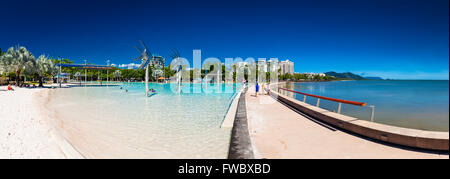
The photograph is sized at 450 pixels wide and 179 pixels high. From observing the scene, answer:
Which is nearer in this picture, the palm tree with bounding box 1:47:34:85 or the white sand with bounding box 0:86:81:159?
the white sand with bounding box 0:86:81:159

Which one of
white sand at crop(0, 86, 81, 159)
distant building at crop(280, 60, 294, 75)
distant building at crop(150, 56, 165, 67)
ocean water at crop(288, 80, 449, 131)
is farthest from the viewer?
distant building at crop(280, 60, 294, 75)

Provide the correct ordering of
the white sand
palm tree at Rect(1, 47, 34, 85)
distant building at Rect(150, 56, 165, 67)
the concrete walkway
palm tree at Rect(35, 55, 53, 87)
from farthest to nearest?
palm tree at Rect(35, 55, 53, 87)
palm tree at Rect(1, 47, 34, 85)
distant building at Rect(150, 56, 165, 67)
the white sand
the concrete walkway

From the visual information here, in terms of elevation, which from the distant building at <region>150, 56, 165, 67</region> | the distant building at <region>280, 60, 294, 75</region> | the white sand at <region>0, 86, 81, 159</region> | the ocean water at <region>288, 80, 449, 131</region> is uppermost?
the distant building at <region>280, 60, 294, 75</region>

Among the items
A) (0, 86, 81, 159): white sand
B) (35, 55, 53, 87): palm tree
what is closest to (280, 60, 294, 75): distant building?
(35, 55, 53, 87): palm tree

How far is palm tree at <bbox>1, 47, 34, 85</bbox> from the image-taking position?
29141 mm

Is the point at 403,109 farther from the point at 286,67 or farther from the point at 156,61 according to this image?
the point at 286,67

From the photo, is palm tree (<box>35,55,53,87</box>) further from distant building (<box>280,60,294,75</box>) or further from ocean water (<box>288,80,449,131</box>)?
distant building (<box>280,60,294,75</box>)

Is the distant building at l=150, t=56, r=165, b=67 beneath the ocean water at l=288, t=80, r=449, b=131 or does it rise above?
above

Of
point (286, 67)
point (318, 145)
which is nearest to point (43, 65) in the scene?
point (318, 145)

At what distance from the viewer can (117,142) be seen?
5.29 meters

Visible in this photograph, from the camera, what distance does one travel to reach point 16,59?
2981 centimetres

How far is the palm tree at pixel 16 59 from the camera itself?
95.6ft
